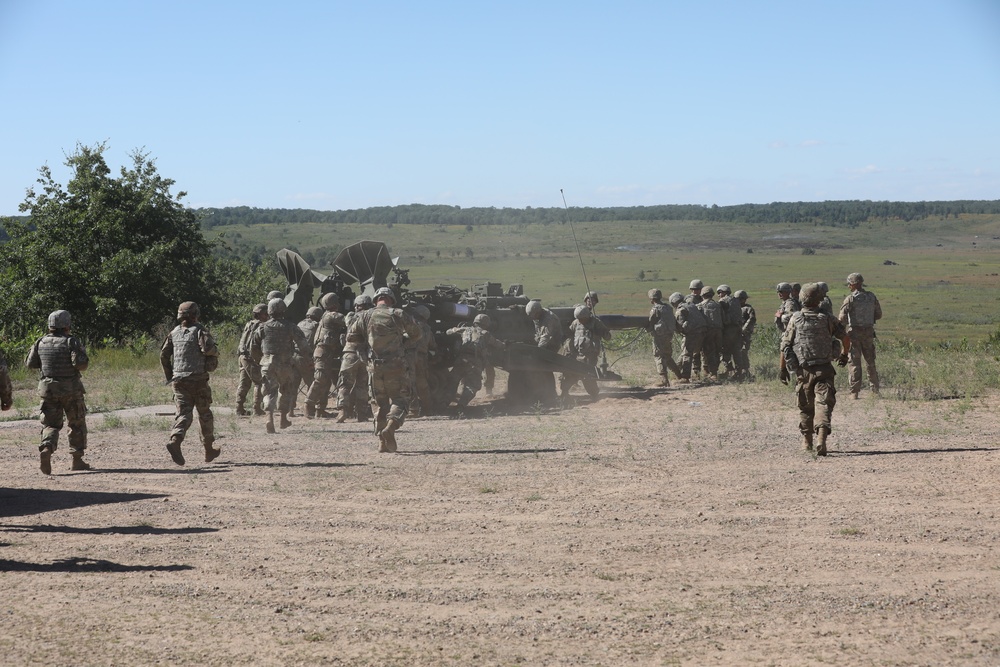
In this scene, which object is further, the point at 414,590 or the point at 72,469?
the point at 72,469

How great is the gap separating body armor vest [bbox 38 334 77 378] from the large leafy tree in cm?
1725

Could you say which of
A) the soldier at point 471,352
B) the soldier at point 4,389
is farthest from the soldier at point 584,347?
the soldier at point 4,389

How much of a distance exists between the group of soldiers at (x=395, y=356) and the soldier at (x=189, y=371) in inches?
0.5

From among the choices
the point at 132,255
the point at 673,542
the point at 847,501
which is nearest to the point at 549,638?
the point at 673,542

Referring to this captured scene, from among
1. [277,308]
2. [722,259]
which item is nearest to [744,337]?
[277,308]

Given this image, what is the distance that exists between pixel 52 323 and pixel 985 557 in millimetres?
9469

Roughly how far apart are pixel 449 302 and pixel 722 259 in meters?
81.9

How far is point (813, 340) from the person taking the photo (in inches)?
504

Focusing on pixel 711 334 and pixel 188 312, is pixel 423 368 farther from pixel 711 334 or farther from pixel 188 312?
pixel 711 334

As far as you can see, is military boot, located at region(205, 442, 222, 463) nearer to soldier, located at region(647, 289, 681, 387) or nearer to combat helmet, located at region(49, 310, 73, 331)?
combat helmet, located at region(49, 310, 73, 331)

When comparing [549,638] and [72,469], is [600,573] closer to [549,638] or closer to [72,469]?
[549,638]

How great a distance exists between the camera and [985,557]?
836 centimetres

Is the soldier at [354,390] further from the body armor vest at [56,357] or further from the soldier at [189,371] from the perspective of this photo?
the body armor vest at [56,357]

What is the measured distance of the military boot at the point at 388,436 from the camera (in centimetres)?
1402
